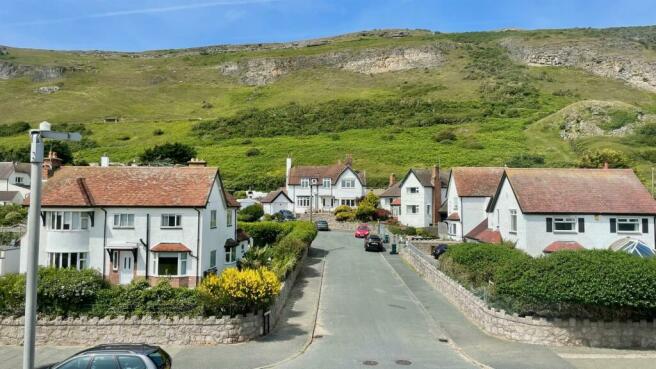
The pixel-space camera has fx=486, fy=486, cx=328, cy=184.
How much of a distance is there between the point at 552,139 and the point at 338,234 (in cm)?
6061

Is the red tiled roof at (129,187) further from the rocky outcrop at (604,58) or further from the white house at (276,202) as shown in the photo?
the rocky outcrop at (604,58)

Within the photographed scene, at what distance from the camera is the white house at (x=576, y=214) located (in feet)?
106

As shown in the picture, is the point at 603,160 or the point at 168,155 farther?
the point at 168,155

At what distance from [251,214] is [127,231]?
1237 inches

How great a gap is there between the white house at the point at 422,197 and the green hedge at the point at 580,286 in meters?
36.9

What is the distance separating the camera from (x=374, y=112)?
135125mm

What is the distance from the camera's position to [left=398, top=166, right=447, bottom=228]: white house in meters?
58.8

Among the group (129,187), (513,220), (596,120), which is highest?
(596,120)

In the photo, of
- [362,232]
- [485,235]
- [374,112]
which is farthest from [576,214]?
[374,112]

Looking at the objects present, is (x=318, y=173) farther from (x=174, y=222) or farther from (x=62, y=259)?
(x=62, y=259)

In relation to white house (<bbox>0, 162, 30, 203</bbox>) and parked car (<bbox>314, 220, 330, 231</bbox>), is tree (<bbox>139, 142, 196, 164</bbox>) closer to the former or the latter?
white house (<bbox>0, 162, 30, 203</bbox>)

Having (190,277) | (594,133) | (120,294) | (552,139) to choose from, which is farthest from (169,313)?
(594,133)

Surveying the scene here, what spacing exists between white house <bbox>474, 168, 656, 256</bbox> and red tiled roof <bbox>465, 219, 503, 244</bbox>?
1933 mm

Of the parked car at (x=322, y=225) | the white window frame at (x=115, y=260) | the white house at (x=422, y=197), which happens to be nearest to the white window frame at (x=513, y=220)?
the white house at (x=422, y=197)
